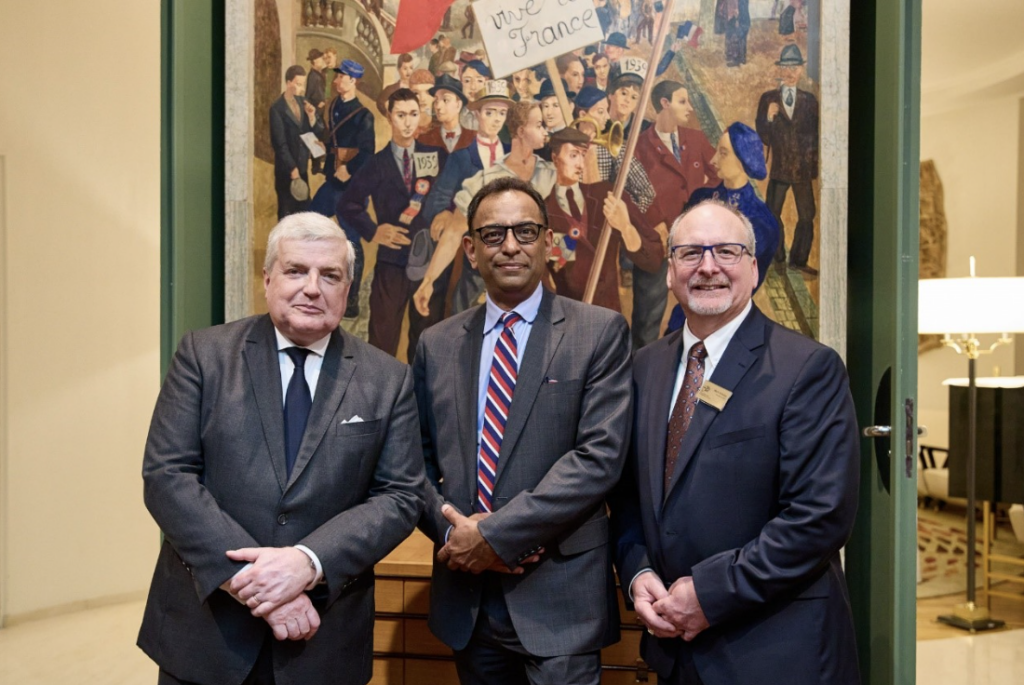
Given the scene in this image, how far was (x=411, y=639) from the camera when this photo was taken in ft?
11.0

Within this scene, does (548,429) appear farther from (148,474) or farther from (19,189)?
(19,189)

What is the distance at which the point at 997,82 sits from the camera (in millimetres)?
8555

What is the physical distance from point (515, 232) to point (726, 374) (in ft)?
2.30

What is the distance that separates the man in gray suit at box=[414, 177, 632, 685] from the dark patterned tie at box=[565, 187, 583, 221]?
4.03 feet

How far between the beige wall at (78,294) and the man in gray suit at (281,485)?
3.77 meters

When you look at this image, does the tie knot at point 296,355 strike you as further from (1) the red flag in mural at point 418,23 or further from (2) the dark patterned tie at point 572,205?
(1) the red flag in mural at point 418,23

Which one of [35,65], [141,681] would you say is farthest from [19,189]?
[141,681]

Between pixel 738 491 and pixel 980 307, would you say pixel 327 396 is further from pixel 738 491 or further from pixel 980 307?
pixel 980 307

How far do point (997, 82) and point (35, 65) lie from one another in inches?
309

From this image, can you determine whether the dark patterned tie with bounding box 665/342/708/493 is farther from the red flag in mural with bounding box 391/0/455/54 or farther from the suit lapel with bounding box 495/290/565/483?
the red flag in mural with bounding box 391/0/455/54

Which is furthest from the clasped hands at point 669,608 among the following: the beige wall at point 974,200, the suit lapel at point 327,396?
the beige wall at point 974,200

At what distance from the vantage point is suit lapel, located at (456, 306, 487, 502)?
262 centimetres

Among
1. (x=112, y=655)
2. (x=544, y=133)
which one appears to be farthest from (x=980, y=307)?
(x=112, y=655)

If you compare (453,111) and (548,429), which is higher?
(453,111)
